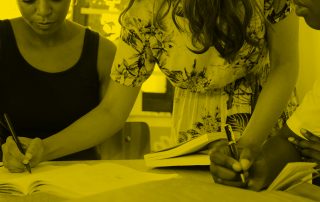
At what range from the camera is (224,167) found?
90cm

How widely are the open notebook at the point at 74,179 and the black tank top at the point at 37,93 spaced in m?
0.47

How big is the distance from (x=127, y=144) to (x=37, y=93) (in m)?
0.36

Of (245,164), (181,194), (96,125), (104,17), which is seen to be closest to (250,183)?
(245,164)

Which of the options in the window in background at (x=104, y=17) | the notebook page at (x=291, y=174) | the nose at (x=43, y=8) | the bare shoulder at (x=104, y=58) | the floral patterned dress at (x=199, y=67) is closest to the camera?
the notebook page at (x=291, y=174)

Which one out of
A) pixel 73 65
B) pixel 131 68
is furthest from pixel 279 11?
pixel 73 65

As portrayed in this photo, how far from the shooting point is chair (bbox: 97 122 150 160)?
5.46ft

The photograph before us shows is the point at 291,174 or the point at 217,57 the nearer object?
the point at 291,174

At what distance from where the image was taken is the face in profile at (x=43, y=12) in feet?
4.91

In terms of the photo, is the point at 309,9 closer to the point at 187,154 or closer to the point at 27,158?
the point at 187,154

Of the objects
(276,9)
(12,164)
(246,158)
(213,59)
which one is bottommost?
(12,164)

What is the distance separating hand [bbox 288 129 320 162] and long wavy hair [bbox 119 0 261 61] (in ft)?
0.84

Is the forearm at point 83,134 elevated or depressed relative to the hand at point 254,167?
depressed

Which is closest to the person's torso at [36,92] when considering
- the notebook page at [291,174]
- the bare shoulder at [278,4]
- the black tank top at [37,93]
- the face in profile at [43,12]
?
the black tank top at [37,93]

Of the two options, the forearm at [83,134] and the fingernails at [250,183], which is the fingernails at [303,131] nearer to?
the fingernails at [250,183]
